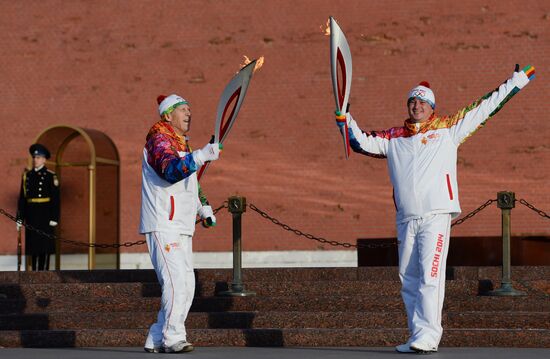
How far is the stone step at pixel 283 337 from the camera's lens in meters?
9.07

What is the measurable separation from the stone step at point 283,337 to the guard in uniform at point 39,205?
4.78 meters

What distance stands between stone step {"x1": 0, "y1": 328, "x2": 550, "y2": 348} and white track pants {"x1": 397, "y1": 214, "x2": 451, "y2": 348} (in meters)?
1.00

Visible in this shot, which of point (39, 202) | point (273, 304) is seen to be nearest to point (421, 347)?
point (273, 304)

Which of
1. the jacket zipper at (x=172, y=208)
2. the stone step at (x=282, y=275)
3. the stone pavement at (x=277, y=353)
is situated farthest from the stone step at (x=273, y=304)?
the jacket zipper at (x=172, y=208)

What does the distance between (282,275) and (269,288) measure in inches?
33.6

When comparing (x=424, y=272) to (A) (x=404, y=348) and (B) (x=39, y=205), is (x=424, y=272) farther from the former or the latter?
(B) (x=39, y=205)

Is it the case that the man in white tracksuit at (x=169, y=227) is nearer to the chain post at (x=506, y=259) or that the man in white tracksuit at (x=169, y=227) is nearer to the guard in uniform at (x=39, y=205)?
the chain post at (x=506, y=259)

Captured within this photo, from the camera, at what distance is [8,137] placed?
18125 mm

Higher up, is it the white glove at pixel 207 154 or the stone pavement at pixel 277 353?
the white glove at pixel 207 154

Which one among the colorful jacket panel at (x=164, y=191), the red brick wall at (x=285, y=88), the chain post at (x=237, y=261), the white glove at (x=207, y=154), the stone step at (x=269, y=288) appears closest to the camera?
the white glove at (x=207, y=154)

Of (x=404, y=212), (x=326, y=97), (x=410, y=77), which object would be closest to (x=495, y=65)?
(x=410, y=77)

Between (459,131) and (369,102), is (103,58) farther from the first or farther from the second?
(459,131)

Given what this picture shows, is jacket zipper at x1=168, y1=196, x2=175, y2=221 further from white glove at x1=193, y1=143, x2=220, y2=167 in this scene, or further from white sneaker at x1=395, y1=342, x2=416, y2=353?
white sneaker at x1=395, y1=342, x2=416, y2=353

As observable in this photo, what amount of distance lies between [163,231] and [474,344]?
2667 mm
